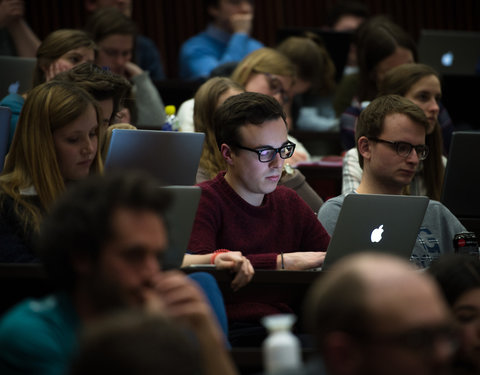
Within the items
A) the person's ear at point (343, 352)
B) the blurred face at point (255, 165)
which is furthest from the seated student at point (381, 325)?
the blurred face at point (255, 165)

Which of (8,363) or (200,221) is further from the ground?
(8,363)

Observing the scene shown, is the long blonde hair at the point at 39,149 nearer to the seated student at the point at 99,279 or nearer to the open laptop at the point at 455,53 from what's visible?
the seated student at the point at 99,279

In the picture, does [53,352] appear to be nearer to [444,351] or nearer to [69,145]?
[444,351]

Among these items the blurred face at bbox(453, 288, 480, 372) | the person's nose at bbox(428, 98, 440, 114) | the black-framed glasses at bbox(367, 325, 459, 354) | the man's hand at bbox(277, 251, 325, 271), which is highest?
the black-framed glasses at bbox(367, 325, 459, 354)

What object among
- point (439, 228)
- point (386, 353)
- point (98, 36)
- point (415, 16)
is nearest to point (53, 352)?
point (386, 353)

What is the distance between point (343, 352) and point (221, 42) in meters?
4.29

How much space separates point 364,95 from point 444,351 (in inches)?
128

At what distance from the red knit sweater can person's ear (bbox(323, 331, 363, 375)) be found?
1170 mm

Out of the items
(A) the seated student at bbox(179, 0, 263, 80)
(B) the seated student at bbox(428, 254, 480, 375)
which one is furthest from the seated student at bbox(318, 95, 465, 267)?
(A) the seated student at bbox(179, 0, 263, 80)

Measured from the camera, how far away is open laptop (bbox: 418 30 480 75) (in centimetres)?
522

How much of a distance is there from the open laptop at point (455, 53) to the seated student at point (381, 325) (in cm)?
410

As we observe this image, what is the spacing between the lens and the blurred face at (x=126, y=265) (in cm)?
140

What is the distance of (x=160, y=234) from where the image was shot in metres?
1.46

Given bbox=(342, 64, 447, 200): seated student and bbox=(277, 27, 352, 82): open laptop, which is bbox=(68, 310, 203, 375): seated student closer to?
bbox=(342, 64, 447, 200): seated student
